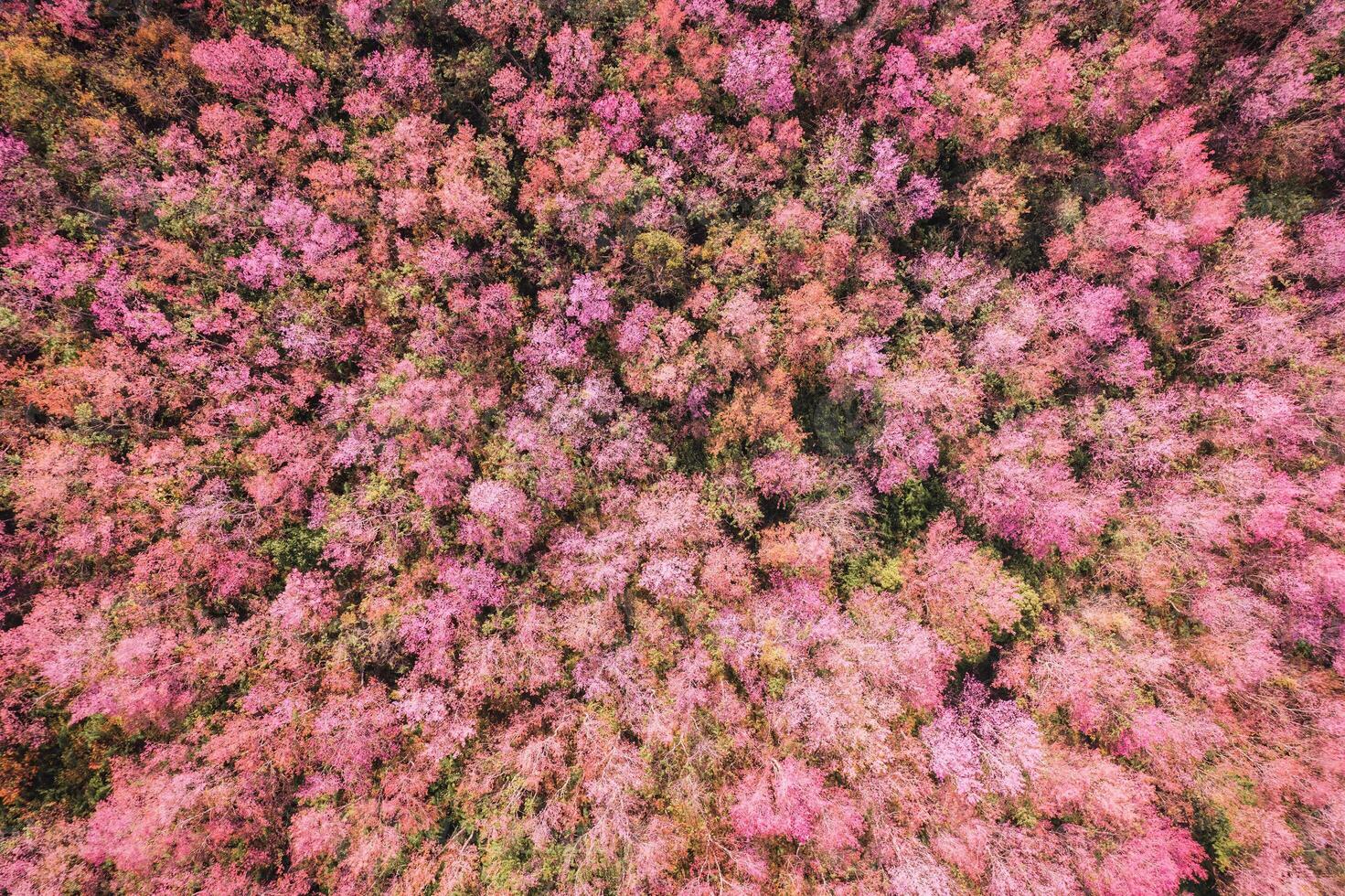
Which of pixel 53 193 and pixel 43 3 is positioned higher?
pixel 43 3

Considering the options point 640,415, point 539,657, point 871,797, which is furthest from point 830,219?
point 871,797

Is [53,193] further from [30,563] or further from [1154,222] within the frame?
[1154,222]

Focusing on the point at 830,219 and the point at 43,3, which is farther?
the point at 830,219

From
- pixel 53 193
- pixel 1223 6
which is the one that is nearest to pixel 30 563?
pixel 53 193

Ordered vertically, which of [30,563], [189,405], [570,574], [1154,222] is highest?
[1154,222]

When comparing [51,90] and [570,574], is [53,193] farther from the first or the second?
[570,574]

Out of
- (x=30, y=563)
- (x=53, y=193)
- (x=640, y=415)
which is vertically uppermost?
(x=53, y=193)
